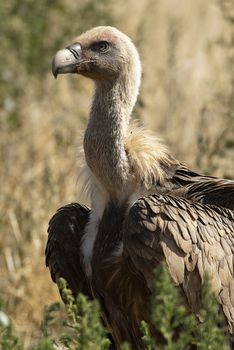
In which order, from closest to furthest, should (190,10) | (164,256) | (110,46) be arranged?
(164,256) < (110,46) < (190,10)

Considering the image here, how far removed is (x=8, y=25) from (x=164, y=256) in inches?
214

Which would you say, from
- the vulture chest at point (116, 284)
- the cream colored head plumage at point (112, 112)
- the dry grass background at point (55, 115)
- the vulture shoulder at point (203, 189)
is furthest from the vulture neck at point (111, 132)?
the dry grass background at point (55, 115)

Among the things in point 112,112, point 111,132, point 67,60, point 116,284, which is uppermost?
point 67,60

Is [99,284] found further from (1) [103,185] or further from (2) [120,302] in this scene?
(1) [103,185]

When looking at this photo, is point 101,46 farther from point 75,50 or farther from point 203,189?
point 203,189

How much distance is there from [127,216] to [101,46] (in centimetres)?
117

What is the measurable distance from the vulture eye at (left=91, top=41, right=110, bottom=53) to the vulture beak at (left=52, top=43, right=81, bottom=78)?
0.30ft

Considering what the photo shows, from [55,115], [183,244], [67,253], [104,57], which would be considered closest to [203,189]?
[183,244]

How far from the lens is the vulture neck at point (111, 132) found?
620 cm

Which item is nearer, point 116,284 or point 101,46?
point 116,284

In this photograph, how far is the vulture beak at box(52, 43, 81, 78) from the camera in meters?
6.18

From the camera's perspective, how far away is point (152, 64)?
1235cm

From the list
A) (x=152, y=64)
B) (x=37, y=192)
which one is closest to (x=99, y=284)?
(x=37, y=192)

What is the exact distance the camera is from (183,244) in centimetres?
572
